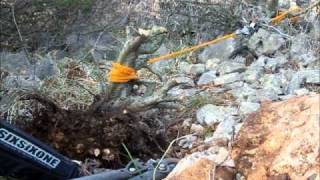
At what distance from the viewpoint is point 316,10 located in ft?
17.4

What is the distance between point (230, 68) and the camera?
440 cm

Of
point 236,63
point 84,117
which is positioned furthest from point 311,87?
point 84,117

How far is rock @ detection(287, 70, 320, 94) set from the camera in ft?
12.3

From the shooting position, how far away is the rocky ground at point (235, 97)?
1.78 meters

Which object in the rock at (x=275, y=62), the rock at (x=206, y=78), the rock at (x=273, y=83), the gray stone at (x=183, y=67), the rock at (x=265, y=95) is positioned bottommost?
the gray stone at (x=183, y=67)

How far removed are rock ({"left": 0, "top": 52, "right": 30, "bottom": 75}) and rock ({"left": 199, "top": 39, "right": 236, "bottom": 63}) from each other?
1293 millimetres

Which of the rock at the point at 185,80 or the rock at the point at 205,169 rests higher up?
the rock at the point at 205,169

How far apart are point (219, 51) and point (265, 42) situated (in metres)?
0.34

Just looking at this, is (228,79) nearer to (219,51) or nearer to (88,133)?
(219,51)

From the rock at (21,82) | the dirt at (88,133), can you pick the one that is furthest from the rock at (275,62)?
the dirt at (88,133)

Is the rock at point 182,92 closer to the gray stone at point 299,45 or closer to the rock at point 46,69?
the rock at point 46,69

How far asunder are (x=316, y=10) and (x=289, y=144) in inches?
148

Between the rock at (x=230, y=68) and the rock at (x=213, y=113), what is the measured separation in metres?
0.86

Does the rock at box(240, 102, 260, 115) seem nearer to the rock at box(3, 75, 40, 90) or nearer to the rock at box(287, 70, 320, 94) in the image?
the rock at box(287, 70, 320, 94)
